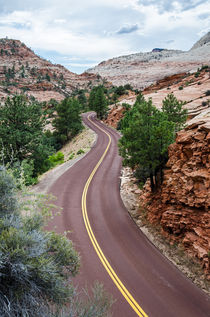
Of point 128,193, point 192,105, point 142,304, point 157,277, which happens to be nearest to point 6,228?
point 142,304

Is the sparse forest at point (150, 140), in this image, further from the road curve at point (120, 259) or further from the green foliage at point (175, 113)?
the green foliage at point (175, 113)

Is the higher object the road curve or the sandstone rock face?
the sandstone rock face

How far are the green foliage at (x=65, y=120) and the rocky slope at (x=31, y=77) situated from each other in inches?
1805

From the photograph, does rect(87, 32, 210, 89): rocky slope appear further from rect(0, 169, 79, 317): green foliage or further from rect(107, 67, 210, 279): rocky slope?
rect(0, 169, 79, 317): green foliage

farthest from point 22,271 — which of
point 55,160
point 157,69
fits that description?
point 157,69

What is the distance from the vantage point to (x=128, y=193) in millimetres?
17062

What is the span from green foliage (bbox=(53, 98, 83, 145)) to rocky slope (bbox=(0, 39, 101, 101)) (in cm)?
4584

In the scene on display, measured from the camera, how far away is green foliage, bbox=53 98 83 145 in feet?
137

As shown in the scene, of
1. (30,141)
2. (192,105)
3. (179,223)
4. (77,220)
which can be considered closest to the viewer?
(179,223)

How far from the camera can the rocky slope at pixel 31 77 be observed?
9350cm

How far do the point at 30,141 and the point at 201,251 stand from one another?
18393mm

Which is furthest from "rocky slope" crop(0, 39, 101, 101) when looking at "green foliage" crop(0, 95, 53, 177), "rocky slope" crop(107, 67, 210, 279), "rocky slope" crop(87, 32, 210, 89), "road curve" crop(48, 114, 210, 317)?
"rocky slope" crop(107, 67, 210, 279)

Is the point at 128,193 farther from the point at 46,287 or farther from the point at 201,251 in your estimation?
the point at 46,287

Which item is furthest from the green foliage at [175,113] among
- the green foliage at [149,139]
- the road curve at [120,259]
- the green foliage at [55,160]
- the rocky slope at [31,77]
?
the rocky slope at [31,77]
